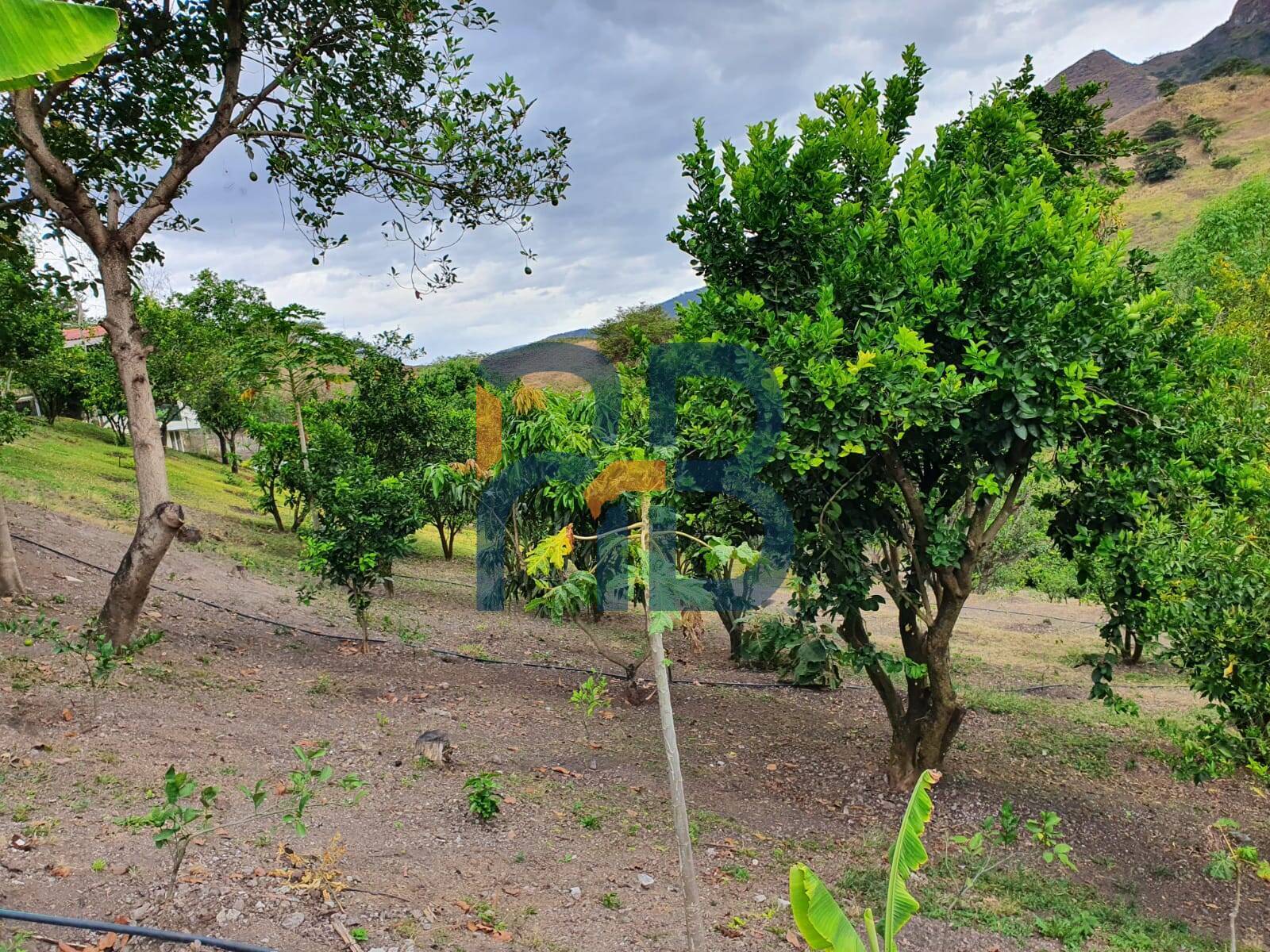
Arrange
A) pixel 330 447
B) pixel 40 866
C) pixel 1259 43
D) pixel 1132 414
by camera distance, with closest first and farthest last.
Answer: pixel 40 866
pixel 1132 414
pixel 330 447
pixel 1259 43

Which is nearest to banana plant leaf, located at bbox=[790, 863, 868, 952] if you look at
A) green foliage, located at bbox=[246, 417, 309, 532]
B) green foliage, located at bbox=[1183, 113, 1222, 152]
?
green foliage, located at bbox=[246, 417, 309, 532]

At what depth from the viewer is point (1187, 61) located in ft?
343

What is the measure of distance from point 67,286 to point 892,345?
290 inches

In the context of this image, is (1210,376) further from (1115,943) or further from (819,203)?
(1115,943)

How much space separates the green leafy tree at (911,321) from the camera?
→ 4.73 metres

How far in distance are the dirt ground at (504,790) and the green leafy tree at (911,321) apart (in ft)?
4.66

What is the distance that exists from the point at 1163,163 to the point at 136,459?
72.6 metres

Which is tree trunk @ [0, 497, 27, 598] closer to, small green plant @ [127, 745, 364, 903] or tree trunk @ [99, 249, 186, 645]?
tree trunk @ [99, 249, 186, 645]

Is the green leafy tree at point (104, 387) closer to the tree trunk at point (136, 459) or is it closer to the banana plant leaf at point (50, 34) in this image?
the tree trunk at point (136, 459)

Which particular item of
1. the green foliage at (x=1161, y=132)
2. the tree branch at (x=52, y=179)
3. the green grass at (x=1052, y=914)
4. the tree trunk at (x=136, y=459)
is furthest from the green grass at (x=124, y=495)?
the green foliage at (x=1161, y=132)

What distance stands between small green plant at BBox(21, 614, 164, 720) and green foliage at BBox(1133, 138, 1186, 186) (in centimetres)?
7158

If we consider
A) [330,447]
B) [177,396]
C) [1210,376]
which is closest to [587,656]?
[330,447]

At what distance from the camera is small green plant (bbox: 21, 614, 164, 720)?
5121 mm

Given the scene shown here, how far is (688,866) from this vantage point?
3162 mm
